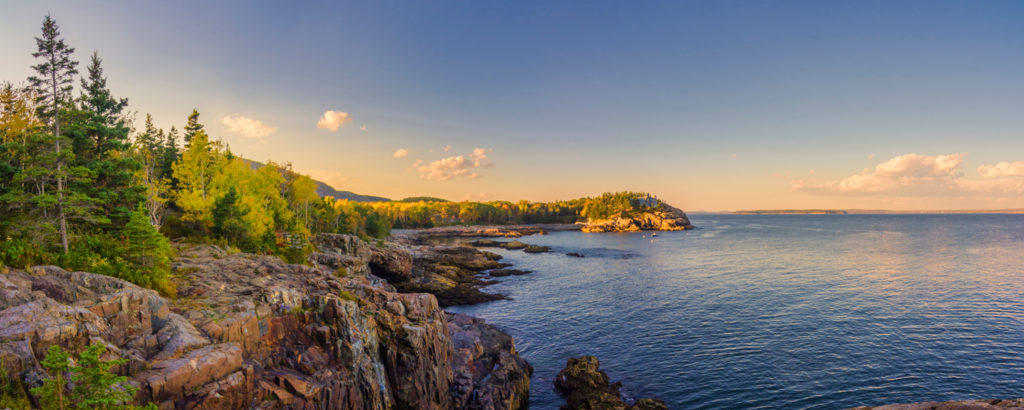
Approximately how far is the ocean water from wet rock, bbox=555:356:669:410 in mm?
1203

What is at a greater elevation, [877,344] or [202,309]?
[202,309]

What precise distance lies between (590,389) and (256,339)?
19901 mm

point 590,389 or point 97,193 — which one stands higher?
point 97,193

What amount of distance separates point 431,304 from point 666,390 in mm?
17572

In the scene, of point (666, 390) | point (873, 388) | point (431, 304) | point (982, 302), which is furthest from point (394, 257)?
point (982, 302)

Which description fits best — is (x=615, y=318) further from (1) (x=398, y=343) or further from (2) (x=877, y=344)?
(1) (x=398, y=343)

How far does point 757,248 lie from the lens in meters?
107

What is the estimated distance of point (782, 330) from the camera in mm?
36844

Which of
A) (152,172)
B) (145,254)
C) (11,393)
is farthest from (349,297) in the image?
(152,172)

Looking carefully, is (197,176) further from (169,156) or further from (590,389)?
(590,389)

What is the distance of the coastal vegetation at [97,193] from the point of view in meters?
20.7

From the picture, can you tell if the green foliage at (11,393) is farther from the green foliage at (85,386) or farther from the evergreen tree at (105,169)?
the evergreen tree at (105,169)

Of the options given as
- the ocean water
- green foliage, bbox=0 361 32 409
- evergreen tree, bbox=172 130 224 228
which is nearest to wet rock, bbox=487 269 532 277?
the ocean water

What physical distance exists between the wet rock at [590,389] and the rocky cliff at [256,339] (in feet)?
9.95
